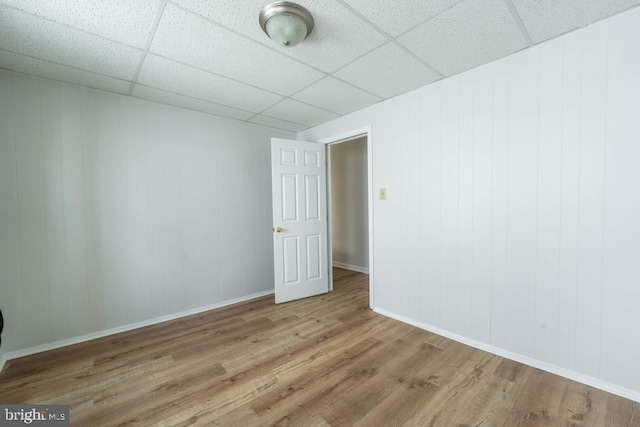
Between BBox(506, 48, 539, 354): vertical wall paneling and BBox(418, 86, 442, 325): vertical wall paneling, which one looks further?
BBox(418, 86, 442, 325): vertical wall paneling

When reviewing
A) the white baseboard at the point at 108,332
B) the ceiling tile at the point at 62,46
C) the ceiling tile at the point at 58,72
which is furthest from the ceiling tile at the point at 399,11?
the white baseboard at the point at 108,332

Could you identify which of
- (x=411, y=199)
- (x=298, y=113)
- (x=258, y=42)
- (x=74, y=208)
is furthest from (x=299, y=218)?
(x=74, y=208)

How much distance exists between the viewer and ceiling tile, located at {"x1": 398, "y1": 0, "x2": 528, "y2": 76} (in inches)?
59.0

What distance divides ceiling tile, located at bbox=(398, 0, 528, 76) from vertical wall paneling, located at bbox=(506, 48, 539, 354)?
228mm

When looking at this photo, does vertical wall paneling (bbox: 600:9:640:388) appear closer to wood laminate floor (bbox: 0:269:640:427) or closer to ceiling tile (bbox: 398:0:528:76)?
wood laminate floor (bbox: 0:269:640:427)

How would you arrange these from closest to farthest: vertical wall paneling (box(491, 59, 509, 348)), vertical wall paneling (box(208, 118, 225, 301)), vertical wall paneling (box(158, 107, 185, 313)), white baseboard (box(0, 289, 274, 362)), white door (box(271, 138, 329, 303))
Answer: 1. vertical wall paneling (box(491, 59, 509, 348))
2. white baseboard (box(0, 289, 274, 362))
3. vertical wall paneling (box(158, 107, 185, 313))
4. vertical wall paneling (box(208, 118, 225, 301))
5. white door (box(271, 138, 329, 303))

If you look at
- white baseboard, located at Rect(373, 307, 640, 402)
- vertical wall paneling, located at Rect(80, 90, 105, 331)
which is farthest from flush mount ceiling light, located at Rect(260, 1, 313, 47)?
white baseboard, located at Rect(373, 307, 640, 402)

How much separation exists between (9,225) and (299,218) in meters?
2.61

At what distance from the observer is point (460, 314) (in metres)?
2.24

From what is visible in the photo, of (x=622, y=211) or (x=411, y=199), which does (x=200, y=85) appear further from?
(x=622, y=211)

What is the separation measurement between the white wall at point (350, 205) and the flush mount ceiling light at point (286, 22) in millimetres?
3209

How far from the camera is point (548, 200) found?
1.79 m

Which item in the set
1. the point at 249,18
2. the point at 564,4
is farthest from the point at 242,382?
the point at 564,4

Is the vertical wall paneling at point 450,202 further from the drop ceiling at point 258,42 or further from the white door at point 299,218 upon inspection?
the white door at point 299,218
